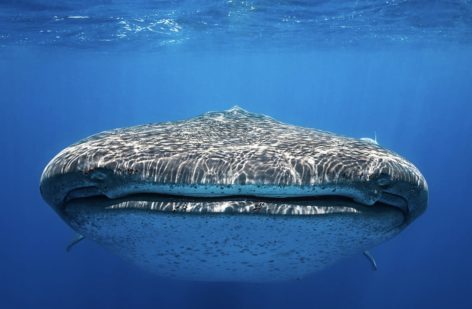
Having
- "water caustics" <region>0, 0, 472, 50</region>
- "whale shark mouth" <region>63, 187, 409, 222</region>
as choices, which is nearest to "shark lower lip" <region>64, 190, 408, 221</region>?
"whale shark mouth" <region>63, 187, 409, 222</region>

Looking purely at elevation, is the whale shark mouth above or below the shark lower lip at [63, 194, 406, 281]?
above

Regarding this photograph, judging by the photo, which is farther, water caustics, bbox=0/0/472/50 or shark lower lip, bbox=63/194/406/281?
water caustics, bbox=0/0/472/50

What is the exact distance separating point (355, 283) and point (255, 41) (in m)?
26.6

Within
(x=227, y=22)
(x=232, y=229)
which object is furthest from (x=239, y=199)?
(x=227, y=22)

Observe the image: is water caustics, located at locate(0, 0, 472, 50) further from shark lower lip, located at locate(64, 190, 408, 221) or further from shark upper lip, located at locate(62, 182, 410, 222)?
shark lower lip, located at locate(64, 190, 408, 221)

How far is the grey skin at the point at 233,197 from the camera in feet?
10.3

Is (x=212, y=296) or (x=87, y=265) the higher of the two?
(x=212, y=296)

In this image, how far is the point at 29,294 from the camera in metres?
16.4

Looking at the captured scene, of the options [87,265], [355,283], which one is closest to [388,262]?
[355,283]

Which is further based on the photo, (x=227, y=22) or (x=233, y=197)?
(x=227, y=22)

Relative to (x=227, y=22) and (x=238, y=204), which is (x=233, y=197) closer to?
(x=238, y=204)

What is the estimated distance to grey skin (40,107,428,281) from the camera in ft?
10.3

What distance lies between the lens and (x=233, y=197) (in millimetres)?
3178

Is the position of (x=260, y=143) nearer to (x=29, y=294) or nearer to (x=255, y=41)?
(x=29, y=294)
